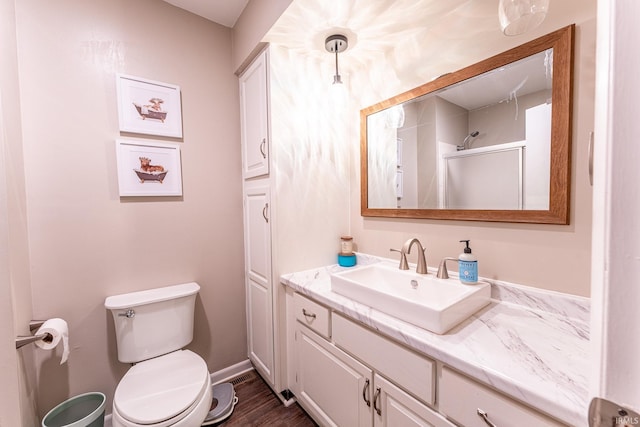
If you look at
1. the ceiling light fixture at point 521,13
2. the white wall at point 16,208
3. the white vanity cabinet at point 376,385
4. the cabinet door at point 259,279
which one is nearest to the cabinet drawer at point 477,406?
the white vanity cabinet at point 376,385

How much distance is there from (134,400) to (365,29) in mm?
2070

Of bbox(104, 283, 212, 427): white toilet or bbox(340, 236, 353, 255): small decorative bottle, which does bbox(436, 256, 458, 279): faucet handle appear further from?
bbox(104, 283, 212, 427): white toilet

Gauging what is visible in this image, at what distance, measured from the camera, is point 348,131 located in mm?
1823

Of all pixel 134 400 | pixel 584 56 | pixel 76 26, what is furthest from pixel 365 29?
pixel 134 400

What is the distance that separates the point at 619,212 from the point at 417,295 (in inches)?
40.8

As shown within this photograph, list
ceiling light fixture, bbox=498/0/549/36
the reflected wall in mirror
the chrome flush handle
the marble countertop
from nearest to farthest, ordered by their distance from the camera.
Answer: the marble countertop, ceiling light fixture, bbox=498/0/549/36, the reflected wall in mirror, the chrome flush handle

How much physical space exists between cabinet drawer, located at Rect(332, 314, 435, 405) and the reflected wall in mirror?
693mm

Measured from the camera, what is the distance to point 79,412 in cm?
137

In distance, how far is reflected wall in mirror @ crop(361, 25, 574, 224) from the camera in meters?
0.97

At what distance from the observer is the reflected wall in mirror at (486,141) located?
966 millimetres

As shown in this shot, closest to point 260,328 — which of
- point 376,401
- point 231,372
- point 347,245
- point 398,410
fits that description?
point 231,372

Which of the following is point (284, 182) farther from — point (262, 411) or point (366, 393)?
point (262, 411)

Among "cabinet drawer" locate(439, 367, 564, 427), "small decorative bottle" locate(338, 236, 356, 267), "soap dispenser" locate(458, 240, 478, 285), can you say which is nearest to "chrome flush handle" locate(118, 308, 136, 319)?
"small decorative bottle" locate(338, 236, 356, 267)

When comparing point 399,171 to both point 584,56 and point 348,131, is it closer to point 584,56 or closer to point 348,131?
point 348,131
